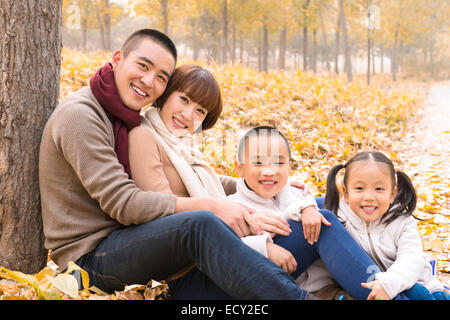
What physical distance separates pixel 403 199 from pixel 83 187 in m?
1.83

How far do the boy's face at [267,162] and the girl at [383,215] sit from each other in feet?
1.32

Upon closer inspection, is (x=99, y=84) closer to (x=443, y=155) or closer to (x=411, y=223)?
(x=411, y=223)

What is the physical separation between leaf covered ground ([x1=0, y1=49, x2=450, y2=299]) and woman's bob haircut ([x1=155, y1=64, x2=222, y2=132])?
1116 millimetres

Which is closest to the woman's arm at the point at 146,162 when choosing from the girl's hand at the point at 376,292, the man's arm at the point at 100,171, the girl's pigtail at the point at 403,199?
the man's arm at the point at 100,171

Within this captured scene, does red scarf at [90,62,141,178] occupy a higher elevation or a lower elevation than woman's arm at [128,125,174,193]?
higher

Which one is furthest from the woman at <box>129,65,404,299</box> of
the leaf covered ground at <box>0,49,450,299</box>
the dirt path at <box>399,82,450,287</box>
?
the dirt path at <box>399,82,450,287</box>

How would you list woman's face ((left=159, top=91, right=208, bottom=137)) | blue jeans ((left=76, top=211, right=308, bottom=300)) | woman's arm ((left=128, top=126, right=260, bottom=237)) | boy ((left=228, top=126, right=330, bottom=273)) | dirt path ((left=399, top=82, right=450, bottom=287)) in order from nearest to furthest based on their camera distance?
1. blue jeans ((left=76, top=211, right=308, bottom=300))
2. woman's arm ((left=128, top=126, right=260, bottom=237))
3. boy ((left=228, top=126, right=330, bottom=273))
4. woman's face ((left=159, top=91, right=208, bottom=137))
5. dirt path ((left=399, top=82, right=450, bottom=287))

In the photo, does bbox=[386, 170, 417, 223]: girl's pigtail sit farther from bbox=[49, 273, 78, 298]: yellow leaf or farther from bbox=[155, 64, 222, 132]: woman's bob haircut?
bbox=[49, 273, 78, 298]: yellow leaf

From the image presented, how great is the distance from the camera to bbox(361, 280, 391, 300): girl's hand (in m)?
1.87

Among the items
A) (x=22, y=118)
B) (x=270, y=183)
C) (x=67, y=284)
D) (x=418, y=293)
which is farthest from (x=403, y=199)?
(x=22, y=118)

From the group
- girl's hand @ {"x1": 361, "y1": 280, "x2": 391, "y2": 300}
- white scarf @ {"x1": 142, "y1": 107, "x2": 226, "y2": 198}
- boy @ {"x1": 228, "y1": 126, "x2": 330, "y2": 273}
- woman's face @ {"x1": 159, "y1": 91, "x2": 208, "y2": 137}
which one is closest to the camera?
girl's hand @ {"x1": 361, "y1": 280, "x2": 391, "y2": 300}

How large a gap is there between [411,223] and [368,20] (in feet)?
57.9
